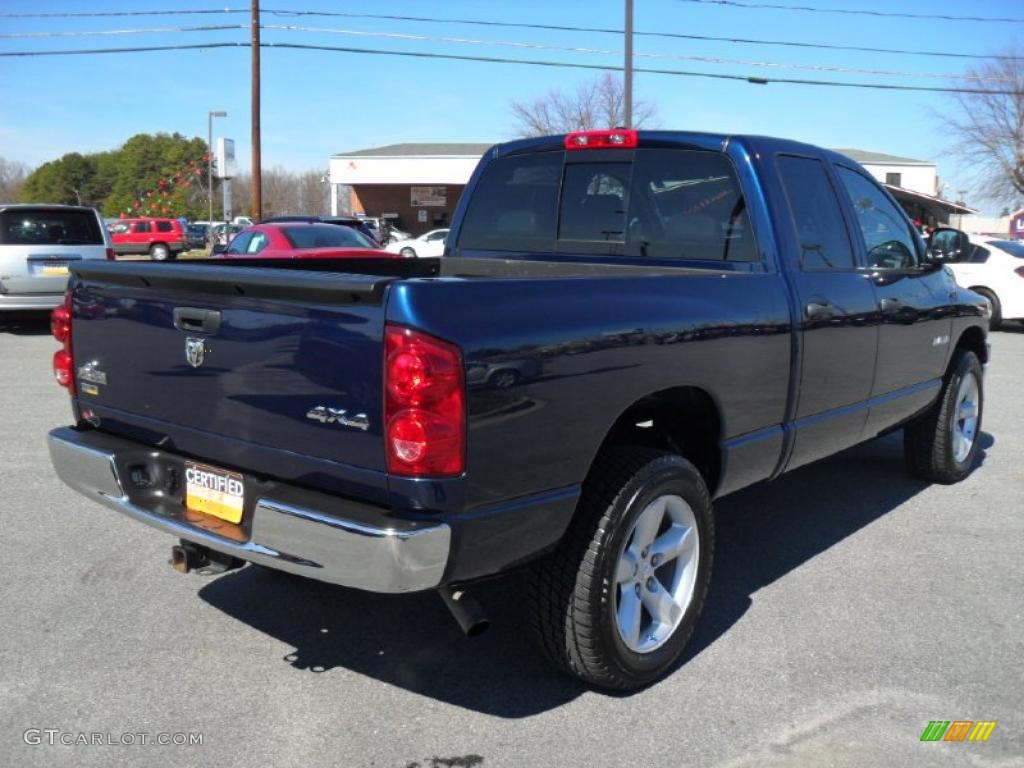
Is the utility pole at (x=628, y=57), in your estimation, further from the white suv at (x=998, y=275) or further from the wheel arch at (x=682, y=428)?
the wheel arch at (x=682, y=428)

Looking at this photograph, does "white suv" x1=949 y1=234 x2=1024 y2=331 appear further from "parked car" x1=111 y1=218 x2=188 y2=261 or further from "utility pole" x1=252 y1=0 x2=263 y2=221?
"parked car" x1=111 y1=218 x2=188 y2=261

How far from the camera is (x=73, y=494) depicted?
5.64 m

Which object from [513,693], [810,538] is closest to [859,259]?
[810,538]

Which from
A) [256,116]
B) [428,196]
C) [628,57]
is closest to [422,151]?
[428,196]

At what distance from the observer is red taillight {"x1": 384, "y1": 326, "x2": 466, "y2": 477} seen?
2.60 metres

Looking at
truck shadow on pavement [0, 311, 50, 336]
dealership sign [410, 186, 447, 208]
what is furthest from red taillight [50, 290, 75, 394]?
dealership sign [410, 186, 447, 208]

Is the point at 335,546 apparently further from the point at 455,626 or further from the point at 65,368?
the point at 65,368

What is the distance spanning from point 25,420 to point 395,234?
3356 cm

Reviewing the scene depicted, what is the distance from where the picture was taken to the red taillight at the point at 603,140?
450cm

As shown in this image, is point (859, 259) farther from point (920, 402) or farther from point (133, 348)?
point (133, 348)

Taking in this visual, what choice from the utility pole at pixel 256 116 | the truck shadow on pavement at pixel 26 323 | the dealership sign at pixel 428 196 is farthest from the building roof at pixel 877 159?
the truck shadow on pavement at pixel 26 323

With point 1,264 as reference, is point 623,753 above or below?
below

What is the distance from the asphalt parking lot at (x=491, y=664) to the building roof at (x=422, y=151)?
45.6 meters

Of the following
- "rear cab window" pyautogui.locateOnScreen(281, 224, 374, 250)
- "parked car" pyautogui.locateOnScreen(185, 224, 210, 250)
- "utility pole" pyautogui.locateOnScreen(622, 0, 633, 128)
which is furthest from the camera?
"parked car" pyautogui.locateOnScreen(185, 224, 210, 250)
